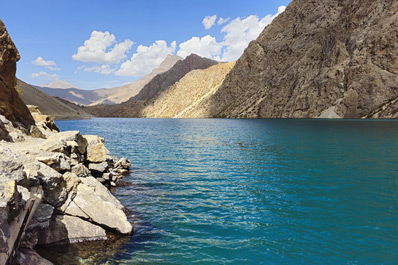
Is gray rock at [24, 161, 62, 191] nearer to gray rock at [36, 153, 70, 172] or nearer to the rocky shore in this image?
the rocky shore

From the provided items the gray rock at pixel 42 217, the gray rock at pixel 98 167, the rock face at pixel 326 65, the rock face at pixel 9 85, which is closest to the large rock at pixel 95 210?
the gray rock at pixel 42 217

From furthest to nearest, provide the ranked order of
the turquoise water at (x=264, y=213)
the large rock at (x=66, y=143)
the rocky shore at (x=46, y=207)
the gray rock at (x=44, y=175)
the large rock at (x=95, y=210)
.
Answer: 1. the large rock at (x=66, y=143)
2. the large rock at (x=95, y=210)
3. the gray rock at (x=44, y=175)
4. the turquoise water at (x=264, y=213)
5. the rocky shore at (x=46, y=207)

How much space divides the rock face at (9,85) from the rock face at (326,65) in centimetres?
13005

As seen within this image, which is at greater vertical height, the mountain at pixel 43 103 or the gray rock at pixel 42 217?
the mountain at pixel 43 103

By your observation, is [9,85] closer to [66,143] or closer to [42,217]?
[66,143]

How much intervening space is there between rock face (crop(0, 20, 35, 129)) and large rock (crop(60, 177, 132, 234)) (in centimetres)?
1785

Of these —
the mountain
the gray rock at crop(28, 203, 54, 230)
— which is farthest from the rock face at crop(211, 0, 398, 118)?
the gray rock at crop(28, 203, 54, 230)

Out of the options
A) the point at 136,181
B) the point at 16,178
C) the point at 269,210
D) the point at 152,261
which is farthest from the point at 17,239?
the point at 136,181

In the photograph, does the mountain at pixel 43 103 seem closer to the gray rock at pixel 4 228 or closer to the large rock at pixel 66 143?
the large rock at pixel 66 143

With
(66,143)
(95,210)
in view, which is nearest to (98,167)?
(66,143)

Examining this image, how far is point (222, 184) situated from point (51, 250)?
40.3 feet

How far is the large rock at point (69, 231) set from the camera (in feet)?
34.9

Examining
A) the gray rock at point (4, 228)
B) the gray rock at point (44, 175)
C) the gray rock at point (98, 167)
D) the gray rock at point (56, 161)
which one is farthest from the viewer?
the gray rock at point (98, 167)

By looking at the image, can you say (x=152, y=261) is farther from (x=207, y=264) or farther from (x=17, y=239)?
Result: (x=17, y=239)
